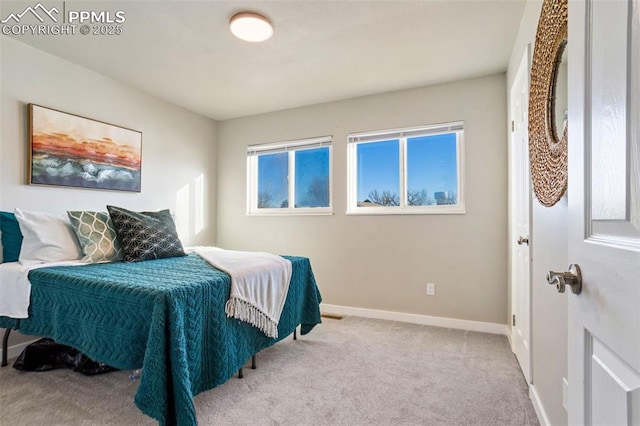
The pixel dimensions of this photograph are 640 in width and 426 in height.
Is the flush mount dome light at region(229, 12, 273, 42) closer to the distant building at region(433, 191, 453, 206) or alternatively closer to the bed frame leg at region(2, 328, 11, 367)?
the distant building at region(433, 191, 453, 206)

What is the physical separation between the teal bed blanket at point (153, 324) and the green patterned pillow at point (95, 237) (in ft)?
0.75

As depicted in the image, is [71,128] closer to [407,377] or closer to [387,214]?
[387,214]

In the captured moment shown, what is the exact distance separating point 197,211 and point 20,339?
2.00m

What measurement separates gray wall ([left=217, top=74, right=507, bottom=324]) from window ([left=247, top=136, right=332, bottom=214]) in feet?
0.39

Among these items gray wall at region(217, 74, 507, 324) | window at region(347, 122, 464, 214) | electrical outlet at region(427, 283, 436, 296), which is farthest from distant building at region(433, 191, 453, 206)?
electrical outlet at region(427, 283, 436, 296)

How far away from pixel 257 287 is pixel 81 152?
204 cm

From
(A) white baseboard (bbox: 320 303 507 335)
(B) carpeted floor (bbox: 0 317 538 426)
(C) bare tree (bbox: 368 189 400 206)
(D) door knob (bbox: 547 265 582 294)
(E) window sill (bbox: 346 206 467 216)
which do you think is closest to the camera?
(D) door knob (bbox: 547 265 582 294)

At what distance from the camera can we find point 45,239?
2211 mm

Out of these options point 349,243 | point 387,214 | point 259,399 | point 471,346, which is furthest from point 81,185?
point 471,346

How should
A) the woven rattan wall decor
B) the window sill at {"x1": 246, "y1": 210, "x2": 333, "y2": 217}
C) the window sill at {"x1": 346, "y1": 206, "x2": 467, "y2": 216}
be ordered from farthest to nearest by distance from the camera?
the window sill at {"x1": 246, "y1": 210, "x2": 333, "y2": 217} → the window sill at {"x1": 346, "y1": 206, "x2": 467, "y2": 216} → the woven rattan wall decor

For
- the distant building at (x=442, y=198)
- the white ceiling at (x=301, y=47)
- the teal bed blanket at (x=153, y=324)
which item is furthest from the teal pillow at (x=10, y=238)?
the distant building at (x=442, y=198)

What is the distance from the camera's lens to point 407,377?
6.84 ft

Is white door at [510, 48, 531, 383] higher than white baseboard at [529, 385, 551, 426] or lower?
higher

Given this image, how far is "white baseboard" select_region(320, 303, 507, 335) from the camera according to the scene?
291 cm
